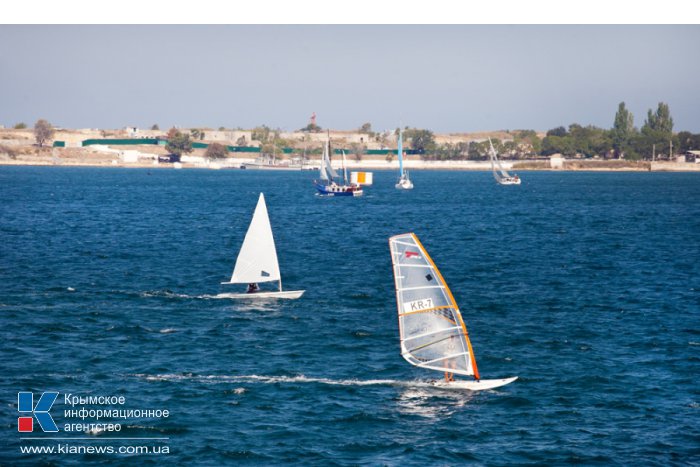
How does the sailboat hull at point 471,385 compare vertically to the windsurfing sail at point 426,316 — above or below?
below

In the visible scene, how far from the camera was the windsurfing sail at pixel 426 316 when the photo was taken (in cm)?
3800

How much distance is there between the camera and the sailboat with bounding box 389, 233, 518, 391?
125 ft

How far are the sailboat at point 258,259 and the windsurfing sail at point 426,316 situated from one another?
22080 millimetres

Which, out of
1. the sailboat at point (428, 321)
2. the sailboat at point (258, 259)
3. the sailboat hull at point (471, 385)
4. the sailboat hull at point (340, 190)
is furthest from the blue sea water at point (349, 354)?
the sailboat hull at point (340, 190)

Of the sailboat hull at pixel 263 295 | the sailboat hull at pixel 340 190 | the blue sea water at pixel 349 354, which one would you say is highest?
the sailboat hull at pixel 340 190

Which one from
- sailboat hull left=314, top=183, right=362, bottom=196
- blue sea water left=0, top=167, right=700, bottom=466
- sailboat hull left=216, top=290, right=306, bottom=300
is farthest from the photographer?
sailboat hull left=314, top=183, right=362, bottom=196

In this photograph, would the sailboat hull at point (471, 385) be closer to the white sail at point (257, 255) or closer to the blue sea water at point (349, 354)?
the blue sea water at point (349, 354)

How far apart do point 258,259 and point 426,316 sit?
2382 cm

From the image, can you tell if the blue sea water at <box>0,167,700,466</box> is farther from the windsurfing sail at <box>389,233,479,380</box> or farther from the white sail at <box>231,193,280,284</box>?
the white sail at <box>231,193,280,284</box>

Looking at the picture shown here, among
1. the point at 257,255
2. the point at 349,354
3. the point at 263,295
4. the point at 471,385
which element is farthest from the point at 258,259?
the point at 471,385

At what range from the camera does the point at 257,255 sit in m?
60.9

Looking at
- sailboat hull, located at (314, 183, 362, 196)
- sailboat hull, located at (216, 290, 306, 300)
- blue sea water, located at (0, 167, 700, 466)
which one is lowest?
blue sea water, located at (0, 167, 700, 466)

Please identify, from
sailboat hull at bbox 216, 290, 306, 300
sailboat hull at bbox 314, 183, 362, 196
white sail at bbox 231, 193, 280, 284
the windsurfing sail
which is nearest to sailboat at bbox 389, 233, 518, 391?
the windsurfing sail

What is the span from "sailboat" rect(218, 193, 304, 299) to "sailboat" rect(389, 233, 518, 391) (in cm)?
2216
